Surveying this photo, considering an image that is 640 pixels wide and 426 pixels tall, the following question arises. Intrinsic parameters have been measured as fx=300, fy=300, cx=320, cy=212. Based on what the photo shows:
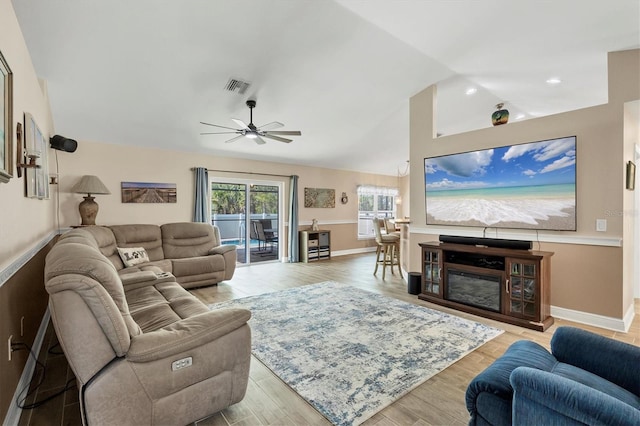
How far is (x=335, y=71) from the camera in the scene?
13.1 ft

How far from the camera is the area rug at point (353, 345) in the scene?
81.1 inches

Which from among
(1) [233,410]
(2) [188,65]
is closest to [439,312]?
(1) [233,410]

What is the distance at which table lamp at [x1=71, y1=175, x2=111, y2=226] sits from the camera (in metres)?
4.46

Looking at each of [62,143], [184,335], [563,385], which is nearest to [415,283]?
[563,385]

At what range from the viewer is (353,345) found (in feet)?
9.06

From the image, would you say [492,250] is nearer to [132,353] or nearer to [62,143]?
[132,353]

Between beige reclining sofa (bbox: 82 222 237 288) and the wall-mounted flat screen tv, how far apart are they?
3529mm

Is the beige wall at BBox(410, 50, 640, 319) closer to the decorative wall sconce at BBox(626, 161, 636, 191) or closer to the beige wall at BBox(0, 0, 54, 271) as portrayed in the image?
the decorative wall sconce at BBox(626, 161, 636, 191)

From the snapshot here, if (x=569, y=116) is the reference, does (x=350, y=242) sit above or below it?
below

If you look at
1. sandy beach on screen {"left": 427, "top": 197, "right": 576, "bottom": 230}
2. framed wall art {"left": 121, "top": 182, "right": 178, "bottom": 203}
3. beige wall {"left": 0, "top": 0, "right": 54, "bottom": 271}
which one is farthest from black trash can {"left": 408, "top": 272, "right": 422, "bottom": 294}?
framed wall art {"left": 121, "top": 182, "right": 178, "bottom": 203}

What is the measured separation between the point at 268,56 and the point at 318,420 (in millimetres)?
3584

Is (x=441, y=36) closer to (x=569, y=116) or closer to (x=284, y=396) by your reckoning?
(x=569, y=116)

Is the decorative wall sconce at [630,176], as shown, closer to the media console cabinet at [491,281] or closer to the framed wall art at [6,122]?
the media console cabinet at [491,281]

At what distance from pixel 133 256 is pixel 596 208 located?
5808 mm
